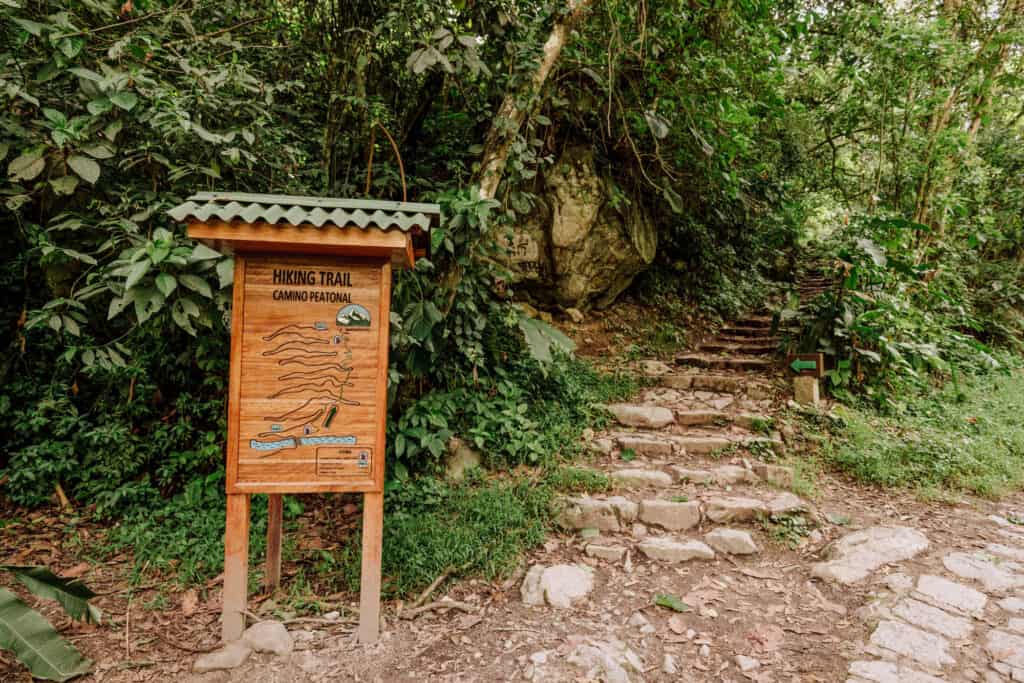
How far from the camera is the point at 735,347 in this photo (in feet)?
24.2

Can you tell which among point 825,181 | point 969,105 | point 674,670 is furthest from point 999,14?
point 674,670

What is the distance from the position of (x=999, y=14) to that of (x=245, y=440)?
353 inches

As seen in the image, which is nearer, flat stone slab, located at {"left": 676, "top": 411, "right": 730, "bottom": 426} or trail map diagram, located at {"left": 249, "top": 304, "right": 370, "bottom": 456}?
trail map diagram, located at {"left": 249, "top": 304, "right": 370, "bottom": 456}

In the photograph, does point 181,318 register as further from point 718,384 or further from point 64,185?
point 718,384

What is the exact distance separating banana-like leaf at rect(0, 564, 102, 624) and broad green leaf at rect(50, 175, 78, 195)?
1878 millimetres

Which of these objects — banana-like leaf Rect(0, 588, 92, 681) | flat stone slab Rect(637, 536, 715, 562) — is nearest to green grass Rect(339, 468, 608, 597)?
flat stone slab Rect(637, 536, 715, 562)

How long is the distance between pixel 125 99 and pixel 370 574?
9.09 feet

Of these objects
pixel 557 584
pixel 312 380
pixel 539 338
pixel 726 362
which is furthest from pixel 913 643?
pixel 726 362

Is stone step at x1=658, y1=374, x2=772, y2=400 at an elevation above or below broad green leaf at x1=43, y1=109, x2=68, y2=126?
below

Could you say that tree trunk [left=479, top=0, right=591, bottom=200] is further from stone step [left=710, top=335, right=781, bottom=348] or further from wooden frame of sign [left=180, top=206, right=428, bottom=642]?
stone step [left=710, top=335, right=781, bottom=348]

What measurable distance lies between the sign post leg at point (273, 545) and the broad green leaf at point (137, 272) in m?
1.33

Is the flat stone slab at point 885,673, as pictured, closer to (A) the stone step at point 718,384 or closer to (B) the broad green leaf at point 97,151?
(A) the stone step at point 718,384

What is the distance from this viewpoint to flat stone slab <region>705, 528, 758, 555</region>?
3.48 m

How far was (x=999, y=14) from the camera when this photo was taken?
247 inches
